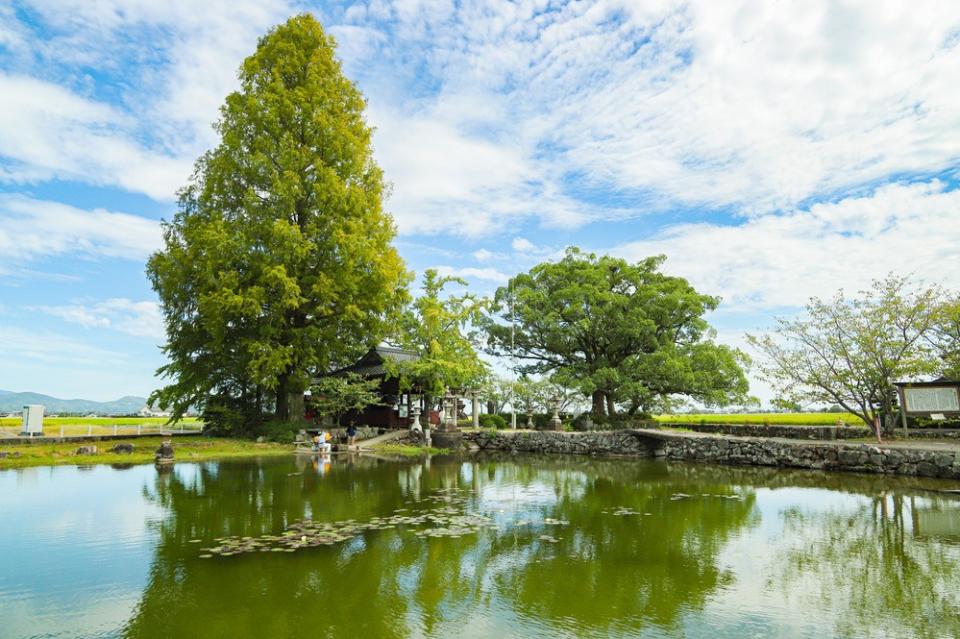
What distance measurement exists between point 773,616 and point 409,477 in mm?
10372

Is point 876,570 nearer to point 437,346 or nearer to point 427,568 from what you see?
point 427,568

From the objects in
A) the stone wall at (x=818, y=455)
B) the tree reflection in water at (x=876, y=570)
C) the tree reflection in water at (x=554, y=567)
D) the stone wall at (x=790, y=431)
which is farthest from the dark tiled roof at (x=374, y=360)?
the tree reflection in water at (x=876, y=570)

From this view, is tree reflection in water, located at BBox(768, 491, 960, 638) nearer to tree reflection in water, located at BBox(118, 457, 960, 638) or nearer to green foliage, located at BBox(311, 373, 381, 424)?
tree reflection in water, located at BBox(118, 457, 960, 638)

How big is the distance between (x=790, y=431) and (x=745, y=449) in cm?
322

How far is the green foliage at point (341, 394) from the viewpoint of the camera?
2202 centimetres

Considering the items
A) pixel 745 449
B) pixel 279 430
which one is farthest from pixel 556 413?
pixel 279 430

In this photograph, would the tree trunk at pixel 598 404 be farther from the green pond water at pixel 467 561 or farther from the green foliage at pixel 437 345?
the green pond water at pixel 467 561

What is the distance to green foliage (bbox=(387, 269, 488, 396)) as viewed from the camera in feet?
76.0

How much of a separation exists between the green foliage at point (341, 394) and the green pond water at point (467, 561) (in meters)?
9.77

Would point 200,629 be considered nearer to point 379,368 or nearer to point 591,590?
point 591,590

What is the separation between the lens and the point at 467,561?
644 centimetres

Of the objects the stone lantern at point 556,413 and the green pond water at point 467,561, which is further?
the stone lantern at point 556,413

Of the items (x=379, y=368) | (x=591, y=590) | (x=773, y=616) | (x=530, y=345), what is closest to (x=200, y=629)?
(x=591, y=590)

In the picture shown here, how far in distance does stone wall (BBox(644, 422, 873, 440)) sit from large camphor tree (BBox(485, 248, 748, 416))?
1.44 meters
